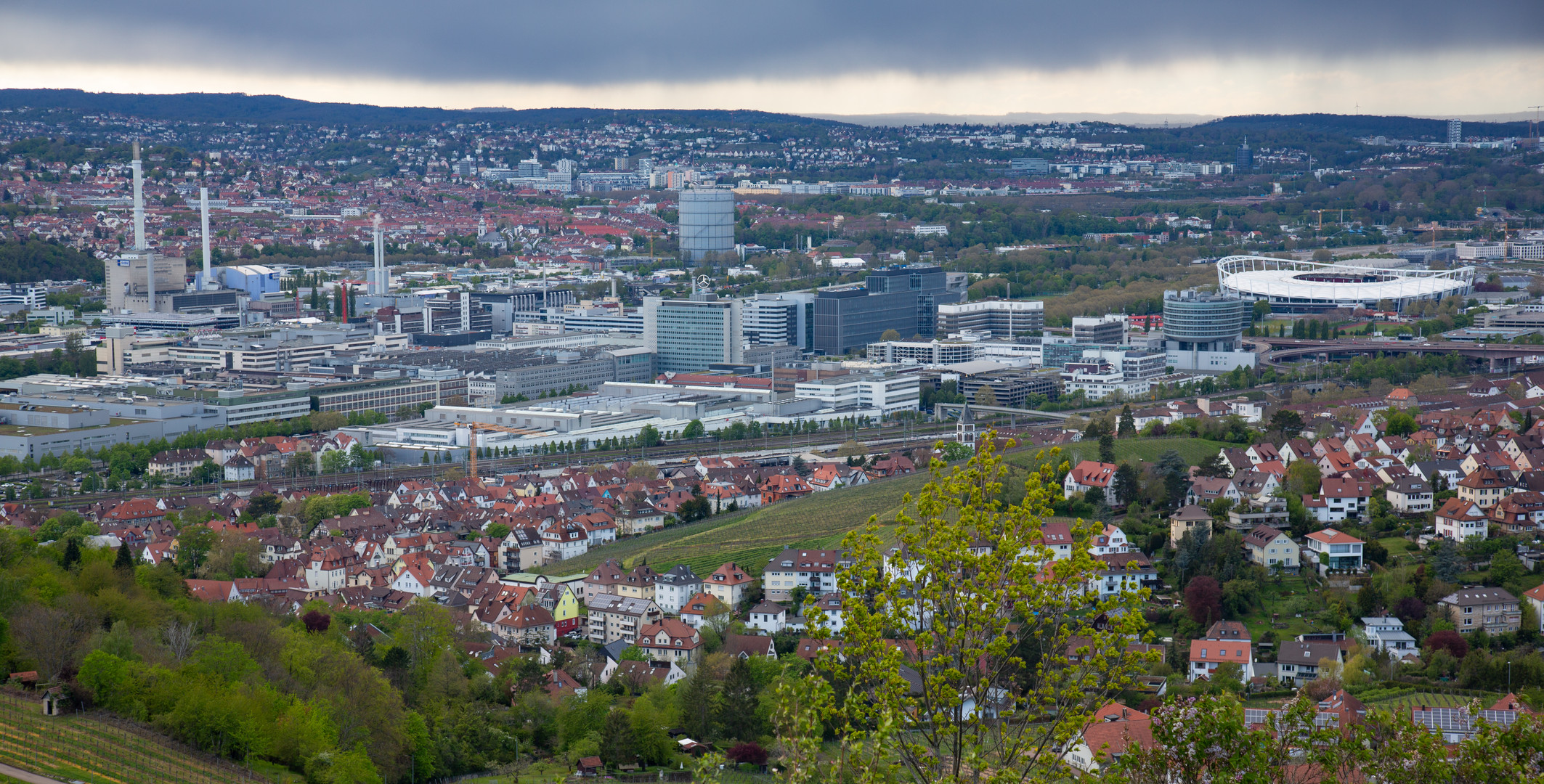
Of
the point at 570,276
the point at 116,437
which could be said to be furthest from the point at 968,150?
the point at 116,437

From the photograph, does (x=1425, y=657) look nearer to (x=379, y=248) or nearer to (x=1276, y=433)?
(x=1276, y=433)

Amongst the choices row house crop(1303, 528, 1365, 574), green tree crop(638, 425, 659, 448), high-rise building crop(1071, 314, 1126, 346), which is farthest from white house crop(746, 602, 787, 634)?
high-rise building crop(1071, 314, 1126, 346)

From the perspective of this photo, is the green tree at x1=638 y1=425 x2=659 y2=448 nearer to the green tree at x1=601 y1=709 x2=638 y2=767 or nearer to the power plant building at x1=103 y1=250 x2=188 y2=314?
the green tree at x1=601 y1=709 x2=638 y2=767

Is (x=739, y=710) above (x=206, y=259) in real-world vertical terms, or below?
below

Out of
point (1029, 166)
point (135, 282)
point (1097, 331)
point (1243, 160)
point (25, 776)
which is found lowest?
point (25, 776)

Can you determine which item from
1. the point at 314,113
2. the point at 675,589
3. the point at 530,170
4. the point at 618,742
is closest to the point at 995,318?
the point at 675,589

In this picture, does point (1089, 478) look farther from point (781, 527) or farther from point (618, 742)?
point (618, 742)
